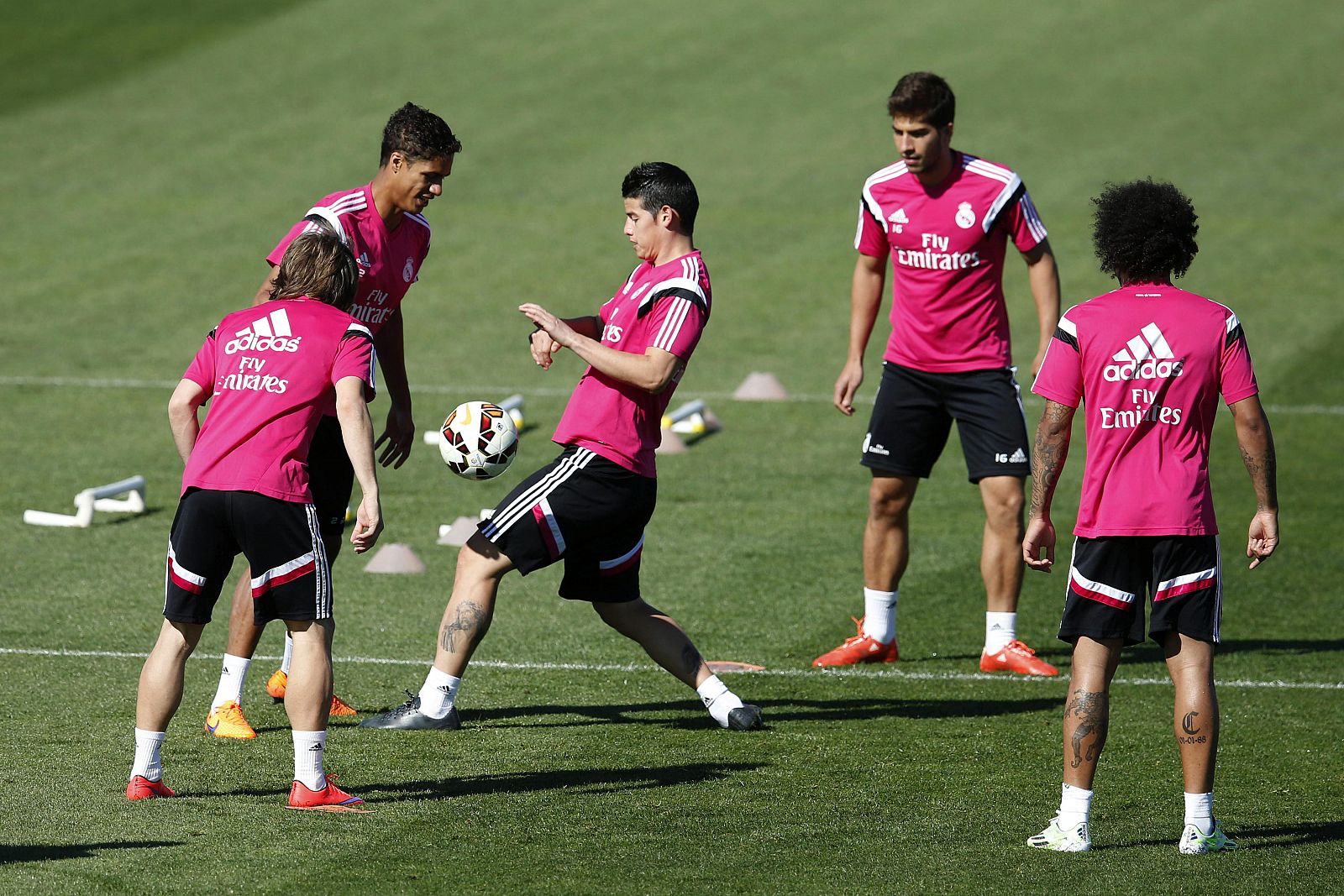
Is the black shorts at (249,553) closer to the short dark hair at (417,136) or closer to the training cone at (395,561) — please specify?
the short dark hair at (417,136)

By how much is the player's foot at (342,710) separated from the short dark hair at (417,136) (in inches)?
86.7

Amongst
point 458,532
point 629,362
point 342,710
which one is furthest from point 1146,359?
point 458,532

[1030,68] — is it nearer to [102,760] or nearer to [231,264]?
[231,264]

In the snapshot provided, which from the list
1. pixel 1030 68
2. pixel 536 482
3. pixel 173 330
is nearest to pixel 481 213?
pixel 173 330

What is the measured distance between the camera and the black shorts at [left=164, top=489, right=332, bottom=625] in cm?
608

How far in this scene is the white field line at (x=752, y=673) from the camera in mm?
8336

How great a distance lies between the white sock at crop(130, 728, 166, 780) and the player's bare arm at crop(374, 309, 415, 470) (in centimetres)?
189

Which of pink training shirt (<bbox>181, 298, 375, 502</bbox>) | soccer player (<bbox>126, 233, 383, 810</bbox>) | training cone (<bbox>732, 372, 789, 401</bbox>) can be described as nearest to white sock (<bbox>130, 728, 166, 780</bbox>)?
soccer player (<bbox>126, 233, 383, 810</bbox>)

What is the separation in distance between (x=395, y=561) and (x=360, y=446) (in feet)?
14.5

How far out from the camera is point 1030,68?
29.9 metres

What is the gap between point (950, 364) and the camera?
875cm

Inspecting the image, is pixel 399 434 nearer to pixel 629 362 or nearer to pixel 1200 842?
pixel 629 362

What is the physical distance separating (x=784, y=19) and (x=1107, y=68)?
6.03m

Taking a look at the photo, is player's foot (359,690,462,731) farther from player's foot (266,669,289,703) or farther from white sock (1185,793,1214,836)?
white sock (1185,793,1214,836)
